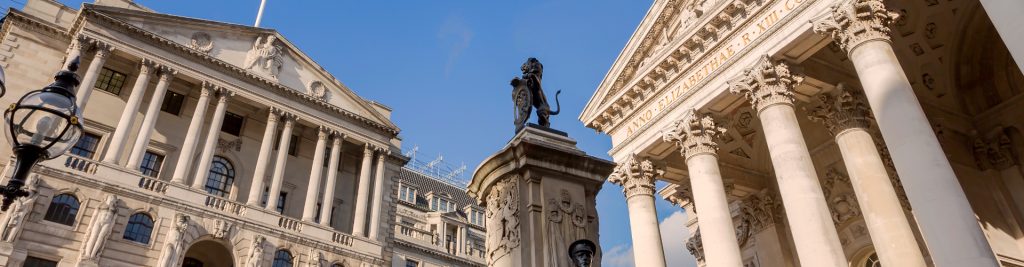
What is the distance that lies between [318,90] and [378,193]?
6.67 metres

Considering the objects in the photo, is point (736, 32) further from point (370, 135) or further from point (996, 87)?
point (370, 135)

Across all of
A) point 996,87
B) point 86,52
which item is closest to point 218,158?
point 86,52

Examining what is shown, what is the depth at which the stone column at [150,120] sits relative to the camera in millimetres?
27250

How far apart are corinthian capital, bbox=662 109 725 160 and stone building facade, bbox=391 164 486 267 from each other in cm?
2261

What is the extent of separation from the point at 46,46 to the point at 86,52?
2.45 m

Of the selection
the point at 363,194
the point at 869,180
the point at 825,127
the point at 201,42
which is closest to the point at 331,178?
the point at 363,194

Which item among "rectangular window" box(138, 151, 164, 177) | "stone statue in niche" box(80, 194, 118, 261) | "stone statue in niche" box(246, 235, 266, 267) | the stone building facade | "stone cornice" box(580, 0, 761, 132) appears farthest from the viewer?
the stone building facade

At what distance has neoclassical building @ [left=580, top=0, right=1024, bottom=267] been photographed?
1362cm

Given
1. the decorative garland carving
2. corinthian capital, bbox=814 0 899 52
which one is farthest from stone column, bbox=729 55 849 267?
the decorative garland carving

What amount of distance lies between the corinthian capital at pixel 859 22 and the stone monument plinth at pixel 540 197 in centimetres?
954

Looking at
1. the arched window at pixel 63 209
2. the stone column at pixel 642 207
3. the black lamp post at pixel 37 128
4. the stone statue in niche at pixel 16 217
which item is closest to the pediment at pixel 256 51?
the arched window at pixel 63 209

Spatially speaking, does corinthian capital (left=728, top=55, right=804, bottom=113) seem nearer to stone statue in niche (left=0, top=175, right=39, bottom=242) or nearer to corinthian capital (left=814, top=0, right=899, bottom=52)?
corinthian capital (left=814, top=0, right=899, bottom=52)

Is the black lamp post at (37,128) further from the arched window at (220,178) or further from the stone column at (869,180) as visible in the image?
the arched window at (220,178)

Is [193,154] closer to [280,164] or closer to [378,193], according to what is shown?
[280,164]
